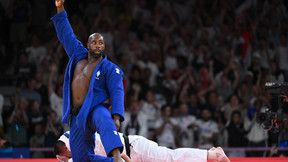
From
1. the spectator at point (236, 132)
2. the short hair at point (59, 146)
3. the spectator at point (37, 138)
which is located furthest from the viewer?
the spectator at point (236, 132)

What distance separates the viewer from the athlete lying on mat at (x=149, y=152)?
193 inches

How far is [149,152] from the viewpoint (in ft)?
16.3

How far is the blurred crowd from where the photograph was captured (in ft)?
24.6

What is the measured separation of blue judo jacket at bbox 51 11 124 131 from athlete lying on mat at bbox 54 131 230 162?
89cm

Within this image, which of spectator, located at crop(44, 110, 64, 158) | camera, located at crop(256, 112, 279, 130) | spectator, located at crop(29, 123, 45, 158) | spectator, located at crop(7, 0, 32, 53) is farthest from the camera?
spectator, located at crop(7, 0, 32, 53)

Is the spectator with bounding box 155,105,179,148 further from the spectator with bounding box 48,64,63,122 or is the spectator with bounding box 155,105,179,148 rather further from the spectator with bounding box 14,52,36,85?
the spectator with bounding box 14,52,36,85

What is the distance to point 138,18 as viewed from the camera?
921 cm

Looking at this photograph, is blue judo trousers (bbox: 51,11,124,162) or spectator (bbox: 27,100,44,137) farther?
spectator (bbox: 27,100,44,137)

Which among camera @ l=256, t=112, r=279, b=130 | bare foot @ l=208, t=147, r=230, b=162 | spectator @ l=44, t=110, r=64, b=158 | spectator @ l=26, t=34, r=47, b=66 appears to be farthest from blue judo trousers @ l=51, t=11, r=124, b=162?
spectator @ l=26, t=34, r=47, b=66

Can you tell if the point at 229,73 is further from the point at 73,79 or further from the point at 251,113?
the point at 73,79

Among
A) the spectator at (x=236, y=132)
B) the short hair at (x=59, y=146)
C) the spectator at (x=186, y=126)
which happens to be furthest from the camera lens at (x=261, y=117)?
the short hair at (x=59, y=146)

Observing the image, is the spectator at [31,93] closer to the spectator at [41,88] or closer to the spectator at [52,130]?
the spectator at [41,88]

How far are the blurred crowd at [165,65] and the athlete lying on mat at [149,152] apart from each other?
6.54ft

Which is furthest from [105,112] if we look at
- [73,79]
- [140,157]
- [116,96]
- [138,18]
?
[138,18]
